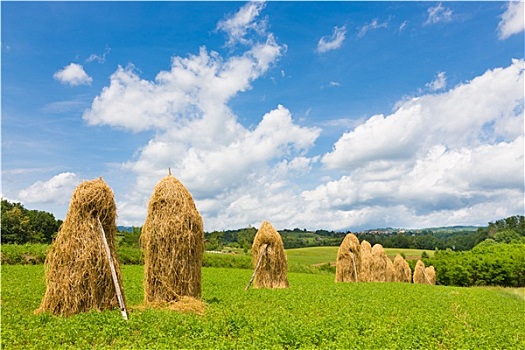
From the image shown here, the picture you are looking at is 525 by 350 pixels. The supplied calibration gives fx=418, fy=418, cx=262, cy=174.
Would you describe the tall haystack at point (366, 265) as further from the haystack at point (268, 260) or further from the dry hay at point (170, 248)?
the dry hay at point (170, 248)

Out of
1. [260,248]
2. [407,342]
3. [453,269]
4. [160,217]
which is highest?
[160,217]

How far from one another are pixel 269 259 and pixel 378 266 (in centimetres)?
1612

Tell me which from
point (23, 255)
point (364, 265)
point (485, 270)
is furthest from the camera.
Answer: point (485, 270)

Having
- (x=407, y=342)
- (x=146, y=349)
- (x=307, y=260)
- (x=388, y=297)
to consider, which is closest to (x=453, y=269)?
(x=307, y=260)

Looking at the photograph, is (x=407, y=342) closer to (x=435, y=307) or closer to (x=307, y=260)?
(x=435, y=307)

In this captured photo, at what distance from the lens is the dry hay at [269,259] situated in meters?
21.3

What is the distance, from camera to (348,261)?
1211 inches

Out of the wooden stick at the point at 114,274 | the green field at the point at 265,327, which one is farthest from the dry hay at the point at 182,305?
the wooden stick at the point at 114,274

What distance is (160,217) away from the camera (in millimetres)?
13570

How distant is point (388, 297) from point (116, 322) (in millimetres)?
12323

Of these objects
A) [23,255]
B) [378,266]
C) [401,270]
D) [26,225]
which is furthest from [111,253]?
[26,225]

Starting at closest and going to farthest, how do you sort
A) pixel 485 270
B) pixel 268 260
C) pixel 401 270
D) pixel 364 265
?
pixel 268 260
pixel 364 265
pixel 401 270
pixel 485 270

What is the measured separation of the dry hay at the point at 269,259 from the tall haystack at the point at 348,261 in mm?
10180

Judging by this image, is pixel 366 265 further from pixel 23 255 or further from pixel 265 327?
pixel 265 327
